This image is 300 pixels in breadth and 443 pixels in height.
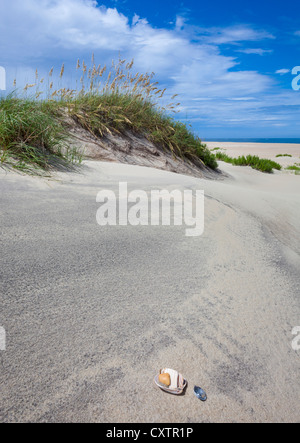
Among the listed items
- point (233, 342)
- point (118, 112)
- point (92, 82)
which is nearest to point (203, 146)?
point (118, 112)

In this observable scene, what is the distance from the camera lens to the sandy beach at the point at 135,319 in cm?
99

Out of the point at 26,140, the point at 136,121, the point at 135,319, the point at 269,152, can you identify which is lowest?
the point at 135,319

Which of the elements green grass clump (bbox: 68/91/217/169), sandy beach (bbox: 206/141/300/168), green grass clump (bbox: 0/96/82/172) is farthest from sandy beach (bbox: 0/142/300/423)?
sandy beach (bbox: 206/141/300/168)

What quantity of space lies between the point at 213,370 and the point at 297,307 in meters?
0.74

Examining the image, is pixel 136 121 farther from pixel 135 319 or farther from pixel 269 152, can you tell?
pixel 269 152

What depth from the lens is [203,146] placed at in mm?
6602

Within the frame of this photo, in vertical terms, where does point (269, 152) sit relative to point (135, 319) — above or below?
above

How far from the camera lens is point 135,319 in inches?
51.0

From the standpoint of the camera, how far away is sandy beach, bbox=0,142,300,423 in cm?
99

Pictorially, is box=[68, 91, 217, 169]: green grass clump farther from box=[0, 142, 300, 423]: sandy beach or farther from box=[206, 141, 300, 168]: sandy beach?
box=[206, 141, 300, 168]: sandy beach

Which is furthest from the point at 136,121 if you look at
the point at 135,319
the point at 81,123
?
the point at 135,319

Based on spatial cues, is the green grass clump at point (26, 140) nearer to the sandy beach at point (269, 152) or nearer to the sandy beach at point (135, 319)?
the sandy beach at point (135, 319)

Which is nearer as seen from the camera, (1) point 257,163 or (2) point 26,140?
(2) point 26,140
